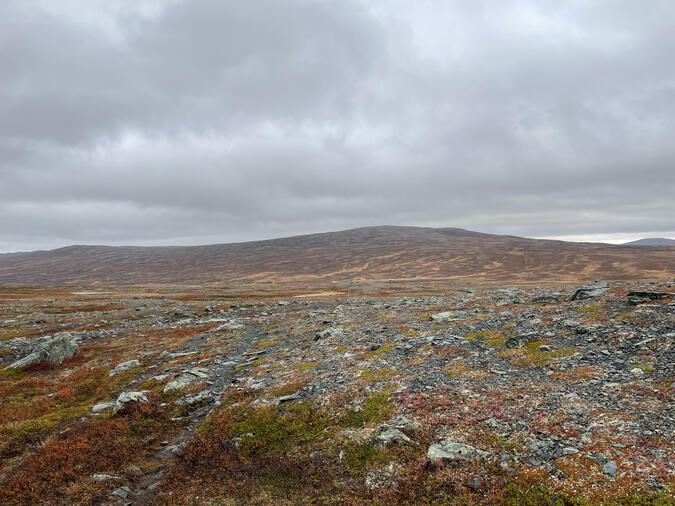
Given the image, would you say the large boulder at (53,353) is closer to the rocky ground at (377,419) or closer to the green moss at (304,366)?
the rocky ground at (377,419)

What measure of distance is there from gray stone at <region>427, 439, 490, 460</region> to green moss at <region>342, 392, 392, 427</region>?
9.89 ft

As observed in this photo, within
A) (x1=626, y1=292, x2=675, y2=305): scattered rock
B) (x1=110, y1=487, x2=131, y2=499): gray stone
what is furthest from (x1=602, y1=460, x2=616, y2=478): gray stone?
(x1=626, y1=292, x2=675, y2=305): scattered rock

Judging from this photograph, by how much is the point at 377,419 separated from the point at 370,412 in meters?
0.75

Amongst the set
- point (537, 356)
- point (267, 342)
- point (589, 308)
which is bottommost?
point (267, 342)

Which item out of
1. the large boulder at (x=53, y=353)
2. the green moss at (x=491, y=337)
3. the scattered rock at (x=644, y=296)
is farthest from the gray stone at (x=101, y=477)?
the scattered rock at (x=644, y=296)

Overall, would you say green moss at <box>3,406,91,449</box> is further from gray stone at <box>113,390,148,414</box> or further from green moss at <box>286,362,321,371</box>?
green moss at <box>286,362,321,371</box>

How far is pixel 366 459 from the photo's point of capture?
1205 cm

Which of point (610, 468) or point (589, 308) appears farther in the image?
point (589, 308)

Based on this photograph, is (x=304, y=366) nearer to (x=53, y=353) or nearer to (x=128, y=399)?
(x=128, y=399)

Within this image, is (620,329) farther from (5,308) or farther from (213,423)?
(5,308)

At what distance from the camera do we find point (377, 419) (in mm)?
14484

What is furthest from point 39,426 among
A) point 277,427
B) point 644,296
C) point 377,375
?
point 644,296

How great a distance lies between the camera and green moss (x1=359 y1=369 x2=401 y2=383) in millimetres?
19041

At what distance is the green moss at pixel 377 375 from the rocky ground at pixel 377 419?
18 cm
